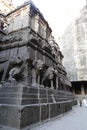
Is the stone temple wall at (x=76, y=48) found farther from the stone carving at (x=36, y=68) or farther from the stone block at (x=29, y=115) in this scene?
the stone block at (x=29, y=115)

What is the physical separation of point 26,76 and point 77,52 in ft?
62.4

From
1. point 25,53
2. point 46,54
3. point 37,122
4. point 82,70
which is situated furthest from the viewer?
point 82,70

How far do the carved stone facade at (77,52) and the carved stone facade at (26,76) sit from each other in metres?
12.5

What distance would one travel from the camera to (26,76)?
22.4ft

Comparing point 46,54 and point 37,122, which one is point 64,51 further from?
point 37,122

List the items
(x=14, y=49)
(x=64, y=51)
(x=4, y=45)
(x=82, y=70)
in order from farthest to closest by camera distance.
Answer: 1. (x=64, y=51)
2. (x=82, y=70)
3. (x=4, y=45)
4. (x=14, y=49)

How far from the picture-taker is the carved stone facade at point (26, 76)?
191 inches

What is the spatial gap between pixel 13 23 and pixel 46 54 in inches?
162

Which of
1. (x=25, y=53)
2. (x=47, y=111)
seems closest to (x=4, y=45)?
(x=25, y=53)

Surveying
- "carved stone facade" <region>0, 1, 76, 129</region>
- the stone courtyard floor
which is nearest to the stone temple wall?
"carved stone facade" <region>0, 1, 76, 129</region>

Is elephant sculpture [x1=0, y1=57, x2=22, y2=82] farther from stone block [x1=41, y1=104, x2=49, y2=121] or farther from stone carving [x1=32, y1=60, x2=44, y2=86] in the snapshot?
stone block [x1=41, y1=104, x2=49, y2=121]

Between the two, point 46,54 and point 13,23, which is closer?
point 46,54

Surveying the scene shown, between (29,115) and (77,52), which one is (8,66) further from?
(77,52)

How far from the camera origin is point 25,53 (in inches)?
320
